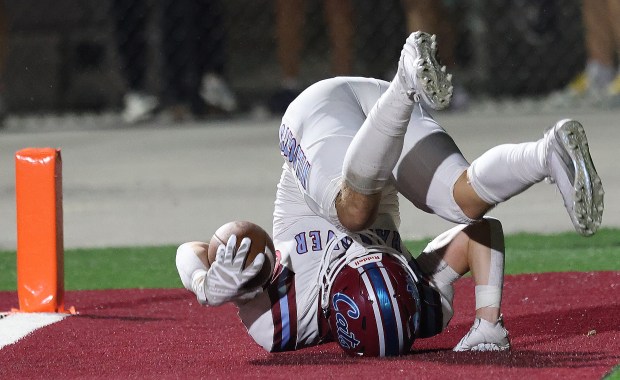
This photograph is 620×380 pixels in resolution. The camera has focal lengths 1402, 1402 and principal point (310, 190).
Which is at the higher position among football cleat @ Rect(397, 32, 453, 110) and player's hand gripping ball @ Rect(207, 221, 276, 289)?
football cleat @ Rect(397, 32, 453, 110)

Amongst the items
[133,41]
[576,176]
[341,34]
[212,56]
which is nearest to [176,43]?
[133,41]

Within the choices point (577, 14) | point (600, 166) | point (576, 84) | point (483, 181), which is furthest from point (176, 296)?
point (577, 14)

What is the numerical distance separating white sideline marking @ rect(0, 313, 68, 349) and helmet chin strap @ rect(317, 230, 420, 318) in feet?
4.22

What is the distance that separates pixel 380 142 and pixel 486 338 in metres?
0.78

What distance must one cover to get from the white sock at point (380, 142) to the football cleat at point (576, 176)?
0.45m

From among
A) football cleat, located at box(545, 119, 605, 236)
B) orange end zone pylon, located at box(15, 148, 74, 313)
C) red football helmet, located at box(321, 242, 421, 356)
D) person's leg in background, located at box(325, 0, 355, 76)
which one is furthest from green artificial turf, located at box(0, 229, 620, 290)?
person's leg in background, located at box(325, 0, 355, 76)

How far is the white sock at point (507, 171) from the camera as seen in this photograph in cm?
413

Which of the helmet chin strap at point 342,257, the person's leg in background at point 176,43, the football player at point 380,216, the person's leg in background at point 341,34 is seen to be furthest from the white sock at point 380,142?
the person's leg in background at point 341,34

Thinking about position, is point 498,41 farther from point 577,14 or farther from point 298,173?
point 298,173

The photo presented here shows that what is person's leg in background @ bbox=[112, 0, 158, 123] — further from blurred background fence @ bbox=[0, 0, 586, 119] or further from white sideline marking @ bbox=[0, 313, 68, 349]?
white sideline marking @ bbox=[0, 313, 68, 349]

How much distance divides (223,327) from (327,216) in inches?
42.5

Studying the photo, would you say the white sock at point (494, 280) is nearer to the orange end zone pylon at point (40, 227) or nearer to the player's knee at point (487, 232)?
the player's knee at point (487, 232)

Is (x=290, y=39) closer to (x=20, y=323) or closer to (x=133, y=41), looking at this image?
(x=133, y=41)

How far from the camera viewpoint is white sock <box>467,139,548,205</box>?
413cm
